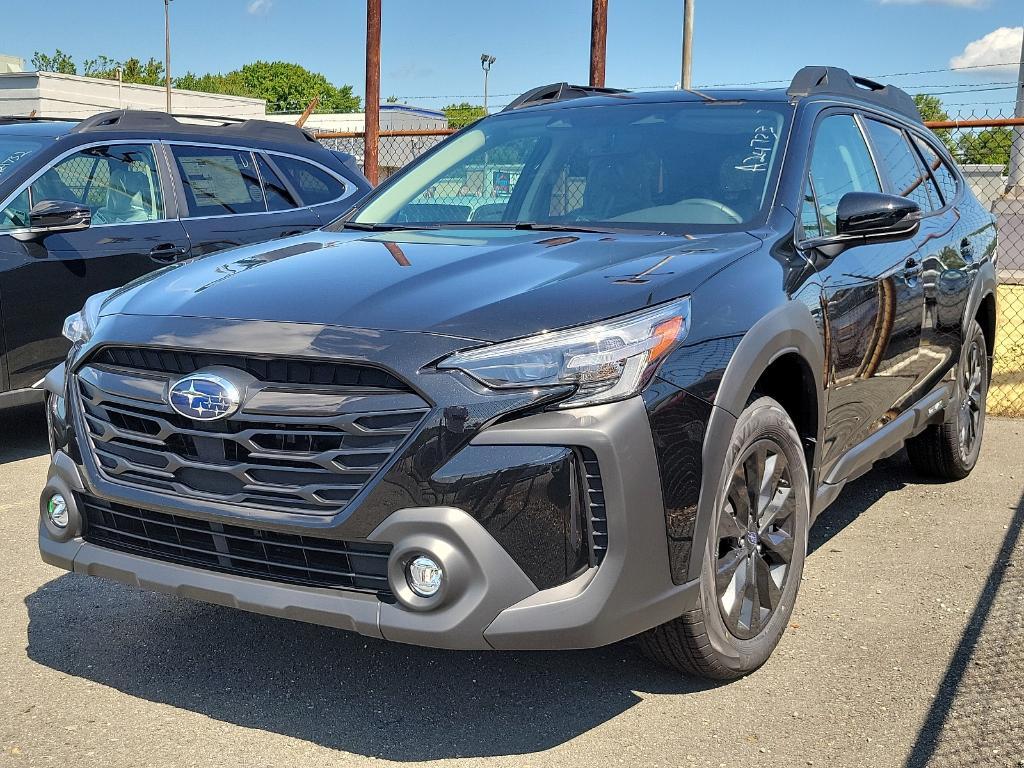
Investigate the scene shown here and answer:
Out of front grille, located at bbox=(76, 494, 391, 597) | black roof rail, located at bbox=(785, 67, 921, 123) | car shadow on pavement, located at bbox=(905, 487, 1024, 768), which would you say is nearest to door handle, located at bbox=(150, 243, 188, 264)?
front grille, located at bbox=(76, 494, 391, 597)

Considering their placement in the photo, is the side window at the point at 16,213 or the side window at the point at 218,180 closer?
the side window at the point at 16,213

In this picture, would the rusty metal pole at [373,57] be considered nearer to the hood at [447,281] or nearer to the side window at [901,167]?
the side window at [901,167]

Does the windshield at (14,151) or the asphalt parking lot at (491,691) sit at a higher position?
the windshield at (14,151)

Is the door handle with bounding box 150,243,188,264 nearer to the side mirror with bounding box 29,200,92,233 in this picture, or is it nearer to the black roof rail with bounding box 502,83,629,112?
the side mirror with bounding box 29,200,92,233

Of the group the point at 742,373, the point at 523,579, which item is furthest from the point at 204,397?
the point at 742,373

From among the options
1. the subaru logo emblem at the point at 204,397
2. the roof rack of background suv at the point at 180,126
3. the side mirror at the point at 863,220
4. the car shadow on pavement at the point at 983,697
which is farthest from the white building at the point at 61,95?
the subaru logo emblem at the point at 204,397

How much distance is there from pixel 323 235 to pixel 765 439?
1.67 m

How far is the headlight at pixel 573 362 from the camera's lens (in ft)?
8.83

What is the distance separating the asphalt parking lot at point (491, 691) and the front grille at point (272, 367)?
984mm

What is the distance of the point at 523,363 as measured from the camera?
2.71m

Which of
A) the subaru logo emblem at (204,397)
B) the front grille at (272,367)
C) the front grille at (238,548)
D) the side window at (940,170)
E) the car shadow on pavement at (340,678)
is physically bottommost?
the car shadow on pavement at (340,678)

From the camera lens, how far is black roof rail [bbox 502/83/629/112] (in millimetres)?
4895

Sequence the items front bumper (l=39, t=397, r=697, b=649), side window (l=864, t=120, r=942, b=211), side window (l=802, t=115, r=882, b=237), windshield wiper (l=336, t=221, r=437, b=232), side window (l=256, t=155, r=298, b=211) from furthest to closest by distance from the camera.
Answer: side window (l=256, t=155, r=298, b=211), side window (l=864, t=120, r=942, b=211), windshield wiper (l=336, t=221, r=437, b=232), side window (l=802, t=115, r=882, b=237), front bumper (l=39, t=397, r=697, b=649)

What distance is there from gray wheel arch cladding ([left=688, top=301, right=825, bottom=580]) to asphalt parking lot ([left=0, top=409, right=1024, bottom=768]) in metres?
0.57
